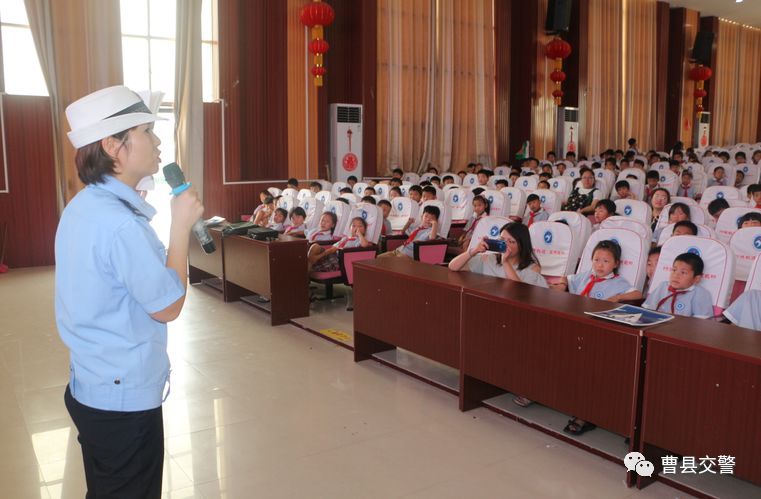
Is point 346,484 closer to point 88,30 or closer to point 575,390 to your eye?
point 575,390

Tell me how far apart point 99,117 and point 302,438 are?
6.94ft

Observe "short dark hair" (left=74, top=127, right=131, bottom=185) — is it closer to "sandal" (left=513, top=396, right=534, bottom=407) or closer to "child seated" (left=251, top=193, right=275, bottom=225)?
"sandal" (left=513, top=396, right=534, bottom=407)

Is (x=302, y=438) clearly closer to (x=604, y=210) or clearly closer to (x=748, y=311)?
(x=748, y=311)

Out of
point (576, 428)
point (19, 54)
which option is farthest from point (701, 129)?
point (576, 428)

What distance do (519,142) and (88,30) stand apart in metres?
8.84

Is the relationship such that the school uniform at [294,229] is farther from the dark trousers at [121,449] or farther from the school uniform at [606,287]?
the dark trousers at [121,449]

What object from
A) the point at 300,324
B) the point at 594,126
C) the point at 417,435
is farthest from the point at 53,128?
the point at 594,126

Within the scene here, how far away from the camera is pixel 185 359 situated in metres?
4.30

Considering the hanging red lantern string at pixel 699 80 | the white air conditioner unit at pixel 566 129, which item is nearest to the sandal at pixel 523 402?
the white air conditioner unit at pixel 566 129

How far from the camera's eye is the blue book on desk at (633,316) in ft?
8.27

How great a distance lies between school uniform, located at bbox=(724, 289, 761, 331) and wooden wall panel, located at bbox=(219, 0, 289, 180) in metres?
7.87

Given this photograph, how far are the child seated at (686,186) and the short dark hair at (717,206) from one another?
2.97 meters

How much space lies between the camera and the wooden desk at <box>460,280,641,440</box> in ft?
8.36

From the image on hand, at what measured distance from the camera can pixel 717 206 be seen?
5.77 meters
